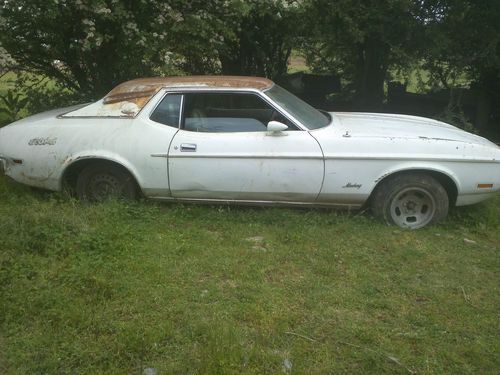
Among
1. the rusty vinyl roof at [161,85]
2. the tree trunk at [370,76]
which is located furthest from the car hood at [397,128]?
the tree trunk at [370,76]

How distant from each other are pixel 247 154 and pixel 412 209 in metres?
1.75

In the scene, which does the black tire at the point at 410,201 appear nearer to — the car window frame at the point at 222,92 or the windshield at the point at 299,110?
the windshield at the point at 299,110

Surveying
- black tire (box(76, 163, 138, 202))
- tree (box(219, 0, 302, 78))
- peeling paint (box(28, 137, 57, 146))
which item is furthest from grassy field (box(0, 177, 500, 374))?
tree (box(219, 0, 302, 78))

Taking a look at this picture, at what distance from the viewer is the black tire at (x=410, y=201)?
189 inches

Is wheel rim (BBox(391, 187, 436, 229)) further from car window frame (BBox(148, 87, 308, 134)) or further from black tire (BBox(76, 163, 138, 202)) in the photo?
black tire (BBox(76, 163, 138, 202))

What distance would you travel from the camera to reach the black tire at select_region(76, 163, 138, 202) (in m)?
5.17

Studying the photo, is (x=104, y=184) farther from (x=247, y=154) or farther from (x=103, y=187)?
(x=247, y=154)

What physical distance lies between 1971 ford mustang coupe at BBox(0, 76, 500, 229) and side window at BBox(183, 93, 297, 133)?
1 cm

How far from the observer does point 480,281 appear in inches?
155

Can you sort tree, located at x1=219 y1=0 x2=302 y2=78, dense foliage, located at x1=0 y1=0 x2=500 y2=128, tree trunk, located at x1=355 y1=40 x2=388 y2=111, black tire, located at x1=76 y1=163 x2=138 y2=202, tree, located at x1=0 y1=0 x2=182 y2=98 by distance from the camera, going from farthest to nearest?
tree trunk, located at x1=355 y1=40 x2=388 y2=111 → tree, located at x1=219 y1=0 x2=302 y2=78 → dense foliage, located at x1=0 y1=0 x2=500 y2=128 → tree, located at x1=0 y1=0 x2=182 y2=98 → black tire, located at x1=76 y1=163 x2=138 y2=202

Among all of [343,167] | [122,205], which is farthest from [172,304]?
[343,167]

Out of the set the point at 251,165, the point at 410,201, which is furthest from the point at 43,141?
the point at 410,201

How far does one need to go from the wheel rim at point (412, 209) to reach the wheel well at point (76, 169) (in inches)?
104

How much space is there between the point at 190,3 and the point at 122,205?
10.7 feet
